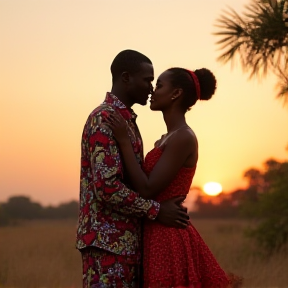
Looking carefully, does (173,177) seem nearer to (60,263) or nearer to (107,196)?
(107,196)

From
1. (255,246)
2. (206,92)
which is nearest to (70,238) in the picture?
(255,246)

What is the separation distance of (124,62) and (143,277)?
1.11 metres

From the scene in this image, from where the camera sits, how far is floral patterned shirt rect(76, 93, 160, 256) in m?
→ 4.61

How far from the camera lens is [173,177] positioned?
4.77 m

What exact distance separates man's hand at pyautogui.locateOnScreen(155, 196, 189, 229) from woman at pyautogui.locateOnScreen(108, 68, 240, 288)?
0.16 ft

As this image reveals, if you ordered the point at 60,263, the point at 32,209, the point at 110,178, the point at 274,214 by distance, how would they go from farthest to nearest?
1. the point at 32,209
2. the point at 274,214
3. the point at 60,263
4. the point at 110,178

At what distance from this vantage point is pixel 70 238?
1844 centimetres

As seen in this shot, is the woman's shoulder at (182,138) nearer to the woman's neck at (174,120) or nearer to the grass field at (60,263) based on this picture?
the woman's neck at (174,120)

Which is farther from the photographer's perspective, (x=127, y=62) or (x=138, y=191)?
(x=127, y=62)

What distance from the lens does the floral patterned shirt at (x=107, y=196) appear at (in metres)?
4.61

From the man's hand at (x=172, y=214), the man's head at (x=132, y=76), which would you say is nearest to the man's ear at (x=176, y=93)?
the man's head at (x=132, y=76)

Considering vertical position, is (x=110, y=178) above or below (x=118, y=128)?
below

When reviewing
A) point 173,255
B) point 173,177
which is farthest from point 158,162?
point 173,255

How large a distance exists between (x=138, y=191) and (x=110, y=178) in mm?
178
